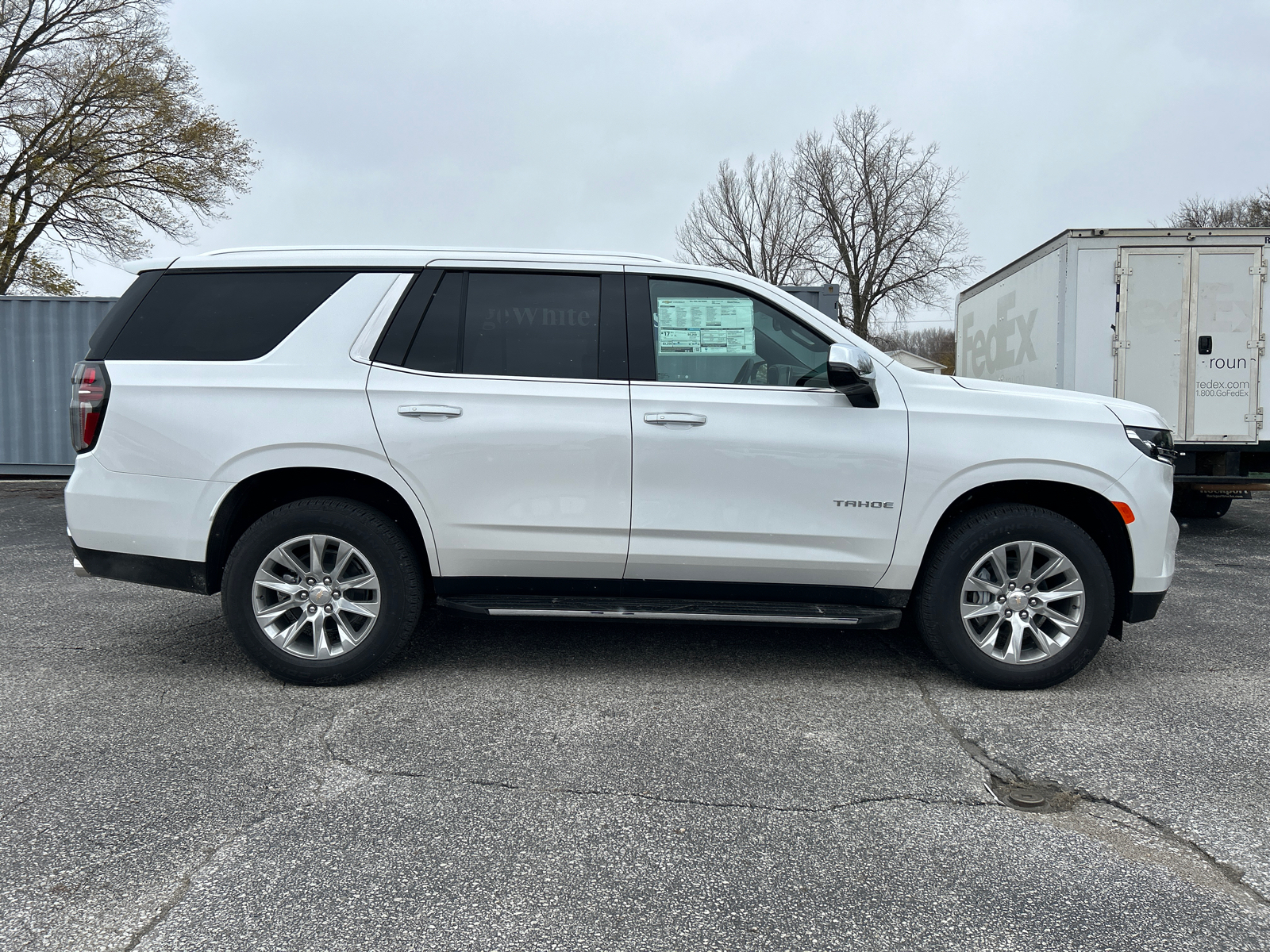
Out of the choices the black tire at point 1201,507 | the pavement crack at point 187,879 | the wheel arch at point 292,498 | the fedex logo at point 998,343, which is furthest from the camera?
the black tire at point 1201,507

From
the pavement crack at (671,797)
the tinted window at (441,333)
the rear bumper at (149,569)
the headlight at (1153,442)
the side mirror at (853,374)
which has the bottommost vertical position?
the pavement crack at (671,797)

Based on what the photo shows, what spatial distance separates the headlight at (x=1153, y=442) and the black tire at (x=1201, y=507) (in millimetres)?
6407

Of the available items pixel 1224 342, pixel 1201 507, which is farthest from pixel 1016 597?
pixel 1201 507

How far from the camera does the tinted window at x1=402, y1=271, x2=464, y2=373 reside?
13.0 ft

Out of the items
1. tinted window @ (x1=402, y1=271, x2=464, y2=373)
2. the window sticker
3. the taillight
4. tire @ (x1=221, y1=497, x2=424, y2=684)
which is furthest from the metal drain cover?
the taillight

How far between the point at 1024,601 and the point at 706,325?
192 centimetres

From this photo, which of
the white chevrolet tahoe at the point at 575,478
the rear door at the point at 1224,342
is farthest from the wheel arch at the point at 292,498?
the rear door at the point at 1224,342

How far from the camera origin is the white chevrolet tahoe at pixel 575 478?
384cm

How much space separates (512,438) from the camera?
383cm

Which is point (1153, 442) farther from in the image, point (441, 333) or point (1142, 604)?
point (441, 333)

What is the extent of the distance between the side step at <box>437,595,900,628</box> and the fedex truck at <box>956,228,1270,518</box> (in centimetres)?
560

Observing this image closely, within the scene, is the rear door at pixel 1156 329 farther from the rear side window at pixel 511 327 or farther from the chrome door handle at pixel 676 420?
the rear side window at pixel 511 327

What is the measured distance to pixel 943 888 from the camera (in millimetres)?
2371

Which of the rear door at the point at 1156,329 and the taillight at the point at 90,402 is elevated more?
the rear door at the point at 1156,329
